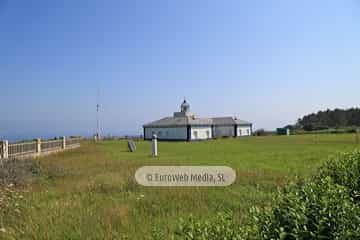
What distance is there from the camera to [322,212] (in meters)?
2.00

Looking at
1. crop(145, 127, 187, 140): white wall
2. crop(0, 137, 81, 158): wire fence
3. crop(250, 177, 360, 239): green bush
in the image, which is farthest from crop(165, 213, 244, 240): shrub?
crop(145, 127, 187, 140): white wall

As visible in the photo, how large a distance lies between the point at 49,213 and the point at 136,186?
105 inches

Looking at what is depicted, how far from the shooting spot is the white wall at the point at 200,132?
49541mm

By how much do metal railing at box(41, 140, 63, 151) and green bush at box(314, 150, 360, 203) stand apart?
20672mm

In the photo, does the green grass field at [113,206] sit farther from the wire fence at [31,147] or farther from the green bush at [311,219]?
the wire fence at [31,147]

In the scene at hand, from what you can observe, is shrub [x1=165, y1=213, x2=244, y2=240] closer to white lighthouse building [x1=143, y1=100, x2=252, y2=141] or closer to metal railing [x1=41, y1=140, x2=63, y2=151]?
metal railing [x1=41, y1=140, x2=63, y2=151]

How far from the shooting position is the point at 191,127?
160 feet

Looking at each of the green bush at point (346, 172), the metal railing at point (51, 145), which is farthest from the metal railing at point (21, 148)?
the green bush at point (346, 172)

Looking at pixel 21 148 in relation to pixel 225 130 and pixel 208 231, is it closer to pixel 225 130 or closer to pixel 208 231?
pixel 208 231

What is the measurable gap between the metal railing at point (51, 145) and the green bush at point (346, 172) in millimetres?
20672

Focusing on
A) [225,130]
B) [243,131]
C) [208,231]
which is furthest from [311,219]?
[243,131]

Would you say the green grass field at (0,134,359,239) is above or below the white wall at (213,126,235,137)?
below

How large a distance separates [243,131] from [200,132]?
13386 millimetres

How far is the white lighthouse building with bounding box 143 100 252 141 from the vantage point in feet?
162
